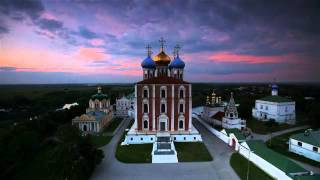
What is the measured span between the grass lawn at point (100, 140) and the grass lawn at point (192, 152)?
4420mm

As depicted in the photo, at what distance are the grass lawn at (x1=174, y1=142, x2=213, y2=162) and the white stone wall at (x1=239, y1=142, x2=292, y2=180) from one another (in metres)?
1.65

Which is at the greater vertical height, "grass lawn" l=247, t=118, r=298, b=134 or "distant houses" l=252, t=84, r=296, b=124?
"distant houses" l=252, t=84, r=296, b=124

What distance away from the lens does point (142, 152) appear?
1463 cm

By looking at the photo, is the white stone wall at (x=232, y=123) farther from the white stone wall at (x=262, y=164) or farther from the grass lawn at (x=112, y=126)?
the grass lawn at (x=112, y=126)

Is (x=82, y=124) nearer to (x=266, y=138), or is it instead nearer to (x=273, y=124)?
(x=266, y=138)

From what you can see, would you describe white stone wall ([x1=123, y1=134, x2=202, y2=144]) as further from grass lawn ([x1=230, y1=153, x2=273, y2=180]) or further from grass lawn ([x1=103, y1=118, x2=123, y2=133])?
grass lawn ([x1=103, y1=118, x2=123, y2=133])

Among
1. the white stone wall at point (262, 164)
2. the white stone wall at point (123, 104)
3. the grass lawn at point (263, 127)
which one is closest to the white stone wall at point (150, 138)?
the white stone wall at point (262, 164)

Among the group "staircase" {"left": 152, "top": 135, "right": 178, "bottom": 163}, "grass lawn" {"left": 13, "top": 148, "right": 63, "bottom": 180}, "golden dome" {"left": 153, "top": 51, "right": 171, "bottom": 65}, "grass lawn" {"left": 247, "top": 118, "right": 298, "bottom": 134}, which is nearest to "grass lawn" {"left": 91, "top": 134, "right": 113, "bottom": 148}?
"grass lawn" {"left": 13, "top": 148, "right": 63, "bottom": 180}

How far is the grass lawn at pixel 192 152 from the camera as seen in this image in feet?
44.1

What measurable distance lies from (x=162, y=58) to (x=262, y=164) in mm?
10743

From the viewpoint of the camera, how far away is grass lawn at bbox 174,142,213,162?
13453mm

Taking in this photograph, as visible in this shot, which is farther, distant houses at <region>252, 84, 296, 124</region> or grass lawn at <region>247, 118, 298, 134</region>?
distant houses at <region>252, 84, 296, 124</region>

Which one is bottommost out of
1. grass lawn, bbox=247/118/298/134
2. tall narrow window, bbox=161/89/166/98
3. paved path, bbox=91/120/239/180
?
paved path, bbox=91/120/239/180

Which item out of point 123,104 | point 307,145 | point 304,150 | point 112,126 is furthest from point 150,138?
point 123,104
